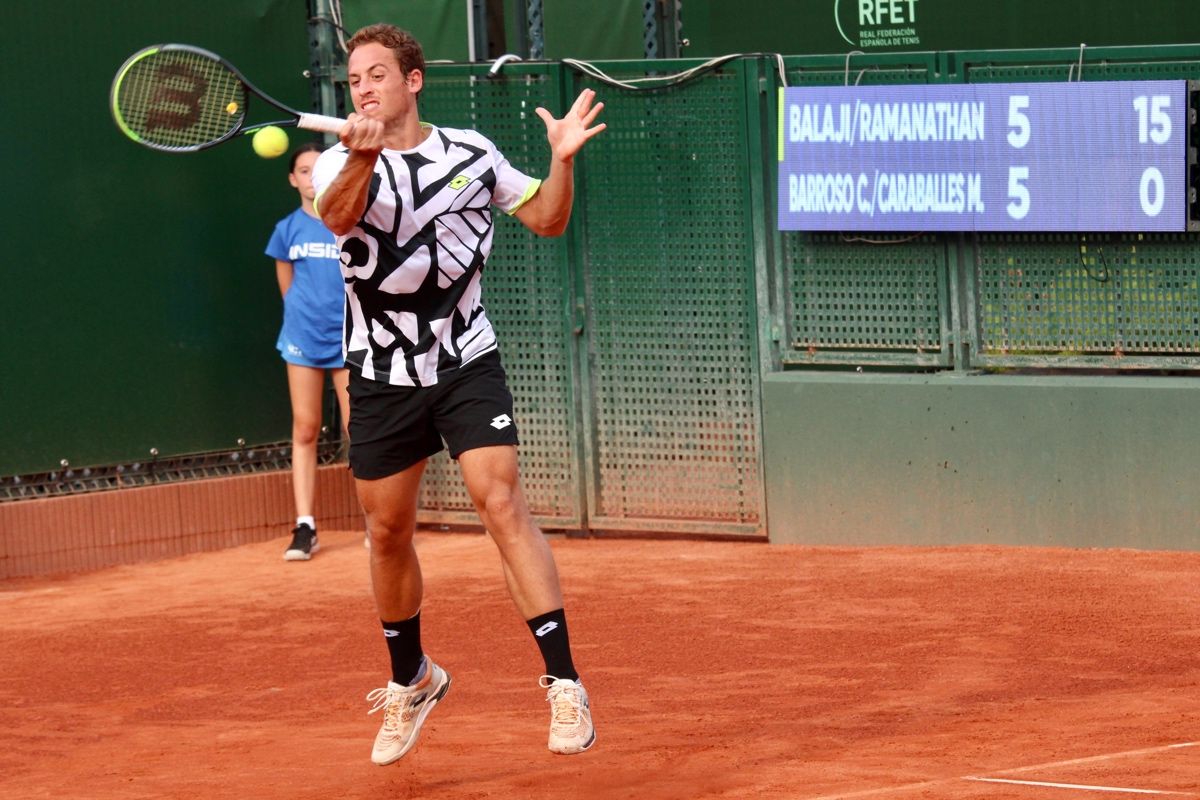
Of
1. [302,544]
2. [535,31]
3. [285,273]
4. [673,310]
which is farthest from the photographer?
[535,31]

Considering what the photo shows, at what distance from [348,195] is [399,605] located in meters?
1.42

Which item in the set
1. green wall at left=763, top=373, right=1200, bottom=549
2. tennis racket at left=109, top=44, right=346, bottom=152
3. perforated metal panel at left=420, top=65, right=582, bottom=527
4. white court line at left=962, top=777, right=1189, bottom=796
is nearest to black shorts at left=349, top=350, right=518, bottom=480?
tennis racket at left=109, top=44, right=346, bottom=152

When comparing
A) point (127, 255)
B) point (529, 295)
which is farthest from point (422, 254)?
point (127, 255)

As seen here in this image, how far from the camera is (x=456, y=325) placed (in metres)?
5.91

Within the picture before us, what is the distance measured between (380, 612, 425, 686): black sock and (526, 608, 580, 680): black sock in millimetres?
582

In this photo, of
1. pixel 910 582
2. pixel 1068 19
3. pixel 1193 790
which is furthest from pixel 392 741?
pixel 1068 19

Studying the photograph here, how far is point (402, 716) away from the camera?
20.1ft

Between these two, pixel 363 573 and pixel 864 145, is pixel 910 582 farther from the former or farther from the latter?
pixel 363 573

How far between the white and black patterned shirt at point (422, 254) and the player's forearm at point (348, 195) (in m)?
0.12

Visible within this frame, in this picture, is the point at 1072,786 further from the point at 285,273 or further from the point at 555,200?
the point at 285,273

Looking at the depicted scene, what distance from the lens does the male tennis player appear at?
577cm

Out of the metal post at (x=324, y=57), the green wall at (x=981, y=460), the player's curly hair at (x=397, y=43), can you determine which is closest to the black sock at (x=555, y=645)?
the player's curly hair at (x=397, y=43)

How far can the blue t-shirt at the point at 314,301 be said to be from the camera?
10586mm

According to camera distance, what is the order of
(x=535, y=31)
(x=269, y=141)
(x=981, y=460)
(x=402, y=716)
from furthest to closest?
(x=535, y=31) < (x=981, y=460) < (x=269, y=141) < (x=402, y=716)
